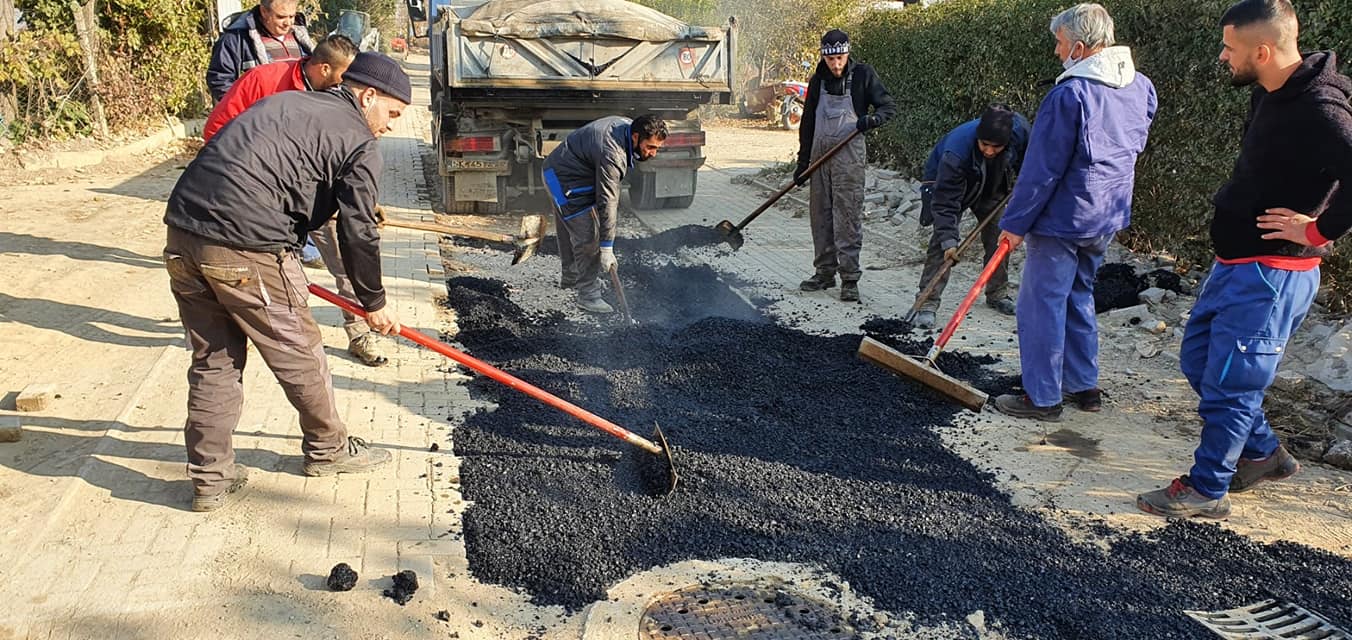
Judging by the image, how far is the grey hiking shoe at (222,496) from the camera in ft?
11.4

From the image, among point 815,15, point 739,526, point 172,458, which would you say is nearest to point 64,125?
point 172,458

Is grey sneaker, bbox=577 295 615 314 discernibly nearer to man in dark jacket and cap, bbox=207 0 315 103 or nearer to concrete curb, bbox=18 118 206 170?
man in dark jacket and cap, bbox=207 0 315 103

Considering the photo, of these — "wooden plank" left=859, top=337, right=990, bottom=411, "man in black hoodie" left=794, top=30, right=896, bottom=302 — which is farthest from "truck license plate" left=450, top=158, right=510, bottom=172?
"wooden plank" left=859, top=337, right=990, bottom=411

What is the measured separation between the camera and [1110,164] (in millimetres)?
4211

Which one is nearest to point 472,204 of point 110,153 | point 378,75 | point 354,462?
point 110,153

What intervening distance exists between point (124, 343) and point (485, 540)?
10.9 feet

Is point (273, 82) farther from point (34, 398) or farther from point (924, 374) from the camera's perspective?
point (924, 374)

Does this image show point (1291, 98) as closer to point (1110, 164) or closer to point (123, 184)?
point (1110, 164)

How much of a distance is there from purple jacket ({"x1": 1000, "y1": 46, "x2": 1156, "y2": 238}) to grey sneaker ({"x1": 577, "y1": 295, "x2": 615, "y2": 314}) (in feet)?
9.75

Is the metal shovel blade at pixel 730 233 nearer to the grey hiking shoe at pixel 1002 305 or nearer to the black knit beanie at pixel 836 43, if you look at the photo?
the black knit beanie at pixel 836 43

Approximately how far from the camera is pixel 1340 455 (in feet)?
13.2

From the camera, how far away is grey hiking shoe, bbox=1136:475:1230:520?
3.56m

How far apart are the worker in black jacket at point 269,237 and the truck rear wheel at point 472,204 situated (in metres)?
5.94

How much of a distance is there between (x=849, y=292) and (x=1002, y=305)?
3.63 ft
